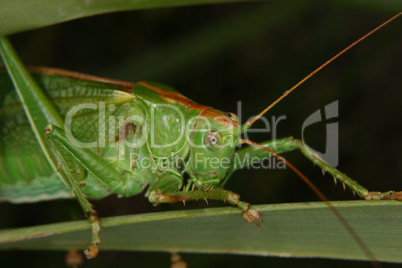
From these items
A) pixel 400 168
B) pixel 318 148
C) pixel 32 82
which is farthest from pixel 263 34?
pixel 32 82

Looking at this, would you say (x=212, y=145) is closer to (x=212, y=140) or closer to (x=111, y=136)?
(x=212, y=140)

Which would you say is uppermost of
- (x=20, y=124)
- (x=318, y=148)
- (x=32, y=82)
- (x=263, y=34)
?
(x=263, y=34)

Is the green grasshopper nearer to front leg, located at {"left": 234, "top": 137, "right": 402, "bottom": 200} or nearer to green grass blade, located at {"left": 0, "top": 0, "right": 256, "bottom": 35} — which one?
front leg, located at {"left": 234, "top": 137, "right": 402, "bottom": 200}

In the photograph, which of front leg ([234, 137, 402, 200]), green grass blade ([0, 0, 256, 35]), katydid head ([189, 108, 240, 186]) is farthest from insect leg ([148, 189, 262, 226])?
green grass blade ([0, 0, 256, 35])

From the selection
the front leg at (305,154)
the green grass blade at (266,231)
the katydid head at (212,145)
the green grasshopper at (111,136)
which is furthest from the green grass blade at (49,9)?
the front leg at (305,154)

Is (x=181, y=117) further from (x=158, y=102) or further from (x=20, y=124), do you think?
(x=20, y=124)

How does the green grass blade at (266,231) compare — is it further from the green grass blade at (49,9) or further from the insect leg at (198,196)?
the green grass blade at (49,9)
